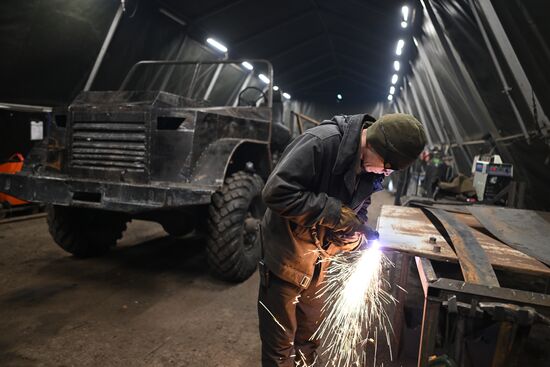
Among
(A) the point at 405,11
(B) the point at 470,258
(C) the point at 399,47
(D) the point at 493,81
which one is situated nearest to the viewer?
(B) the point at 470,258

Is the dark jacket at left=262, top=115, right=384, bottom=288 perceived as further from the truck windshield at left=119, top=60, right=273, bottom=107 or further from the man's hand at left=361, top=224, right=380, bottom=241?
the truck windshield at left=119, top=60, right=273, bottom=107

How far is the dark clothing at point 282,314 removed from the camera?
6.14 ft

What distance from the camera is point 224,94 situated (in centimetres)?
1034

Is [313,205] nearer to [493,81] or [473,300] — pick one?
[473,300]

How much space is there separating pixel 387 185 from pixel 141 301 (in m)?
13.2

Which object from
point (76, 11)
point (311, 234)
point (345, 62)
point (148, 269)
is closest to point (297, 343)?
point (311, 234)

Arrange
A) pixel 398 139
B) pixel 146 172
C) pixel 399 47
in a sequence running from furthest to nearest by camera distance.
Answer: pixel 399 47, pixel 146 172, pixel 398 139

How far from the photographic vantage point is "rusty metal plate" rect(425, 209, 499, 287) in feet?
5.11

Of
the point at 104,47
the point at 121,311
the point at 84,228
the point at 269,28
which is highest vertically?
the point at 269,28

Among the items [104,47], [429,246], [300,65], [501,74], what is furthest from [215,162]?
[300,65]

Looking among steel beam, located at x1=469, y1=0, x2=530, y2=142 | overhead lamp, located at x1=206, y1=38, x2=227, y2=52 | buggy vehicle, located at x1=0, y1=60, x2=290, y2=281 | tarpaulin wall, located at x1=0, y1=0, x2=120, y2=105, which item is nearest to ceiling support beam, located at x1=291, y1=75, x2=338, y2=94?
overhead lamp, located at x1=206, y1=38, x2=227, y2=52

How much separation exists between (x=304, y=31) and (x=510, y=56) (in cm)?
681

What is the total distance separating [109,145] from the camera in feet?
10.7

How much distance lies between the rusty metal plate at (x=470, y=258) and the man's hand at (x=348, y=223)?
1.76 feet
